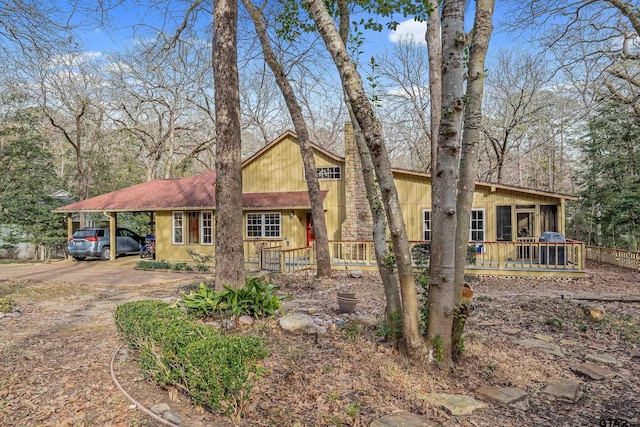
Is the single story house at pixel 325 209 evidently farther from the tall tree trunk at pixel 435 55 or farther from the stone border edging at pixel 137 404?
the stone border edging at pixel 137 404

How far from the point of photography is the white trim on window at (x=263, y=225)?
1652cm

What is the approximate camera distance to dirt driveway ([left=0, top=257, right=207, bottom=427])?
3.41 m

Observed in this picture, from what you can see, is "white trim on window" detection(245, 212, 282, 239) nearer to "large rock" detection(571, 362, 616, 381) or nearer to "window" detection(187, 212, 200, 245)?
"window" detection(187, 212, 200, 245)

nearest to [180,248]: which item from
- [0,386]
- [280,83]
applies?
[280,83]

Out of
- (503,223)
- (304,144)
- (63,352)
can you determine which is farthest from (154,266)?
A: (503,223)

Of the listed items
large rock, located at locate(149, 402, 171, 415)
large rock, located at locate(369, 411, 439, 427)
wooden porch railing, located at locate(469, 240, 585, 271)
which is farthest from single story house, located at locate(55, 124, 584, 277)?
large rock, located at locate(369, 411, 439, 427)

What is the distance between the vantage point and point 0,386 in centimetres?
396

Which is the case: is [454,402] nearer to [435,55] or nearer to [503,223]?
[435,55]

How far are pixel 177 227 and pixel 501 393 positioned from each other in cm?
1595

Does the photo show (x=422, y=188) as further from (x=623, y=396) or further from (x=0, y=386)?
(x=0, y=386)

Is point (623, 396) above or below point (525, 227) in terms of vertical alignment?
below

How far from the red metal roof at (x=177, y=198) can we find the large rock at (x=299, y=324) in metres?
9.65

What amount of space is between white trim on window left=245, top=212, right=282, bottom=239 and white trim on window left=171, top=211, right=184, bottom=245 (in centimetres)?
302

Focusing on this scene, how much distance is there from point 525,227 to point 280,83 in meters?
13.6
